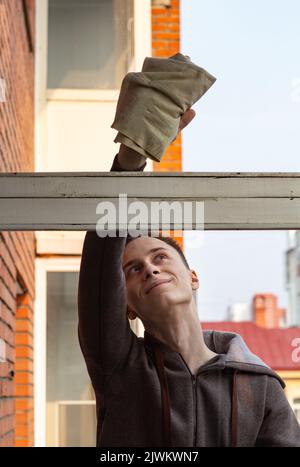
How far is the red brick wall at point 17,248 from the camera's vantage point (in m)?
2.54

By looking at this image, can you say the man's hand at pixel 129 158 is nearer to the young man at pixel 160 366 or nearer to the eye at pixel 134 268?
the young man at pixel 160 366

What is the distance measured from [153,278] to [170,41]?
1451 mm

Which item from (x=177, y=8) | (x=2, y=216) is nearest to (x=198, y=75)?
(x=2, y=216)

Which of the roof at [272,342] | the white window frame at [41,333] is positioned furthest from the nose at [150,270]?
the white window frame at [41,333]

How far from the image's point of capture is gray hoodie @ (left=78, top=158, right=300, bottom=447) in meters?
1.28

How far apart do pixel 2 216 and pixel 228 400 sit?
42 centimetres

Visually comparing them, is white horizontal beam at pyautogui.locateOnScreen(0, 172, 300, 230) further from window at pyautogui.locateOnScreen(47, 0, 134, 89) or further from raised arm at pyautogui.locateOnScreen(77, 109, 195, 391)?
window at pyautogui.locateOnScreen(47, 0, 134, 89)

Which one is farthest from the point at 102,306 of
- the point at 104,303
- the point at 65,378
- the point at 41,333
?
the point at 41,333

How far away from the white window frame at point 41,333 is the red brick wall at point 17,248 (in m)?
0.03

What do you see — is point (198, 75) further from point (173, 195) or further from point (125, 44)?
point (125, 44)

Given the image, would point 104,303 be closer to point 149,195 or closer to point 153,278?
point 153,278

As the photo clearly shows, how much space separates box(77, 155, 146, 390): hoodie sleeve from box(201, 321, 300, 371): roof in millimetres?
373

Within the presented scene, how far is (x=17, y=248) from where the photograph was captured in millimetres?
3014
